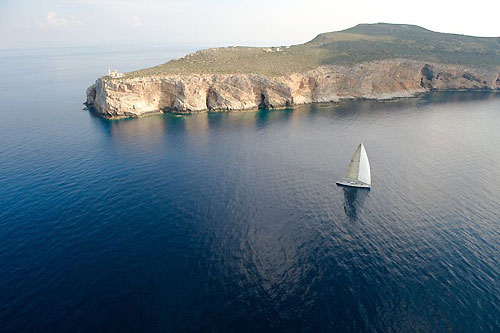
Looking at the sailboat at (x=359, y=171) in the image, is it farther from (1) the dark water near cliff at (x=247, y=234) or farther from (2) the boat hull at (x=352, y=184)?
(1) the dark water near cliff at (x=247, y=234)

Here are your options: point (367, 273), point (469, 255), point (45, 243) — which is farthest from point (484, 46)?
point (45, 243)

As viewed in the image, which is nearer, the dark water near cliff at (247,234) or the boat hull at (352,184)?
the dark water near cliff at (247,234)

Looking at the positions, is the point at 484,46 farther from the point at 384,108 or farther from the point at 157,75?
the point at 157,75

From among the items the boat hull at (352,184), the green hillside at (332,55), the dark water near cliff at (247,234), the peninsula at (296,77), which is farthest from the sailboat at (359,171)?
the green hillside at (332,55)

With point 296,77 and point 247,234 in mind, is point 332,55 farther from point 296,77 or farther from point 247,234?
point 247,234

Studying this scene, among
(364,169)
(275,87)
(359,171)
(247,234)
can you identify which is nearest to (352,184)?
(359,171)

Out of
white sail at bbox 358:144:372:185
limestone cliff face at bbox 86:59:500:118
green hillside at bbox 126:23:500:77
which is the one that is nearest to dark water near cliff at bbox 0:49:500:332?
white sail at bbox 358:144:372:185
